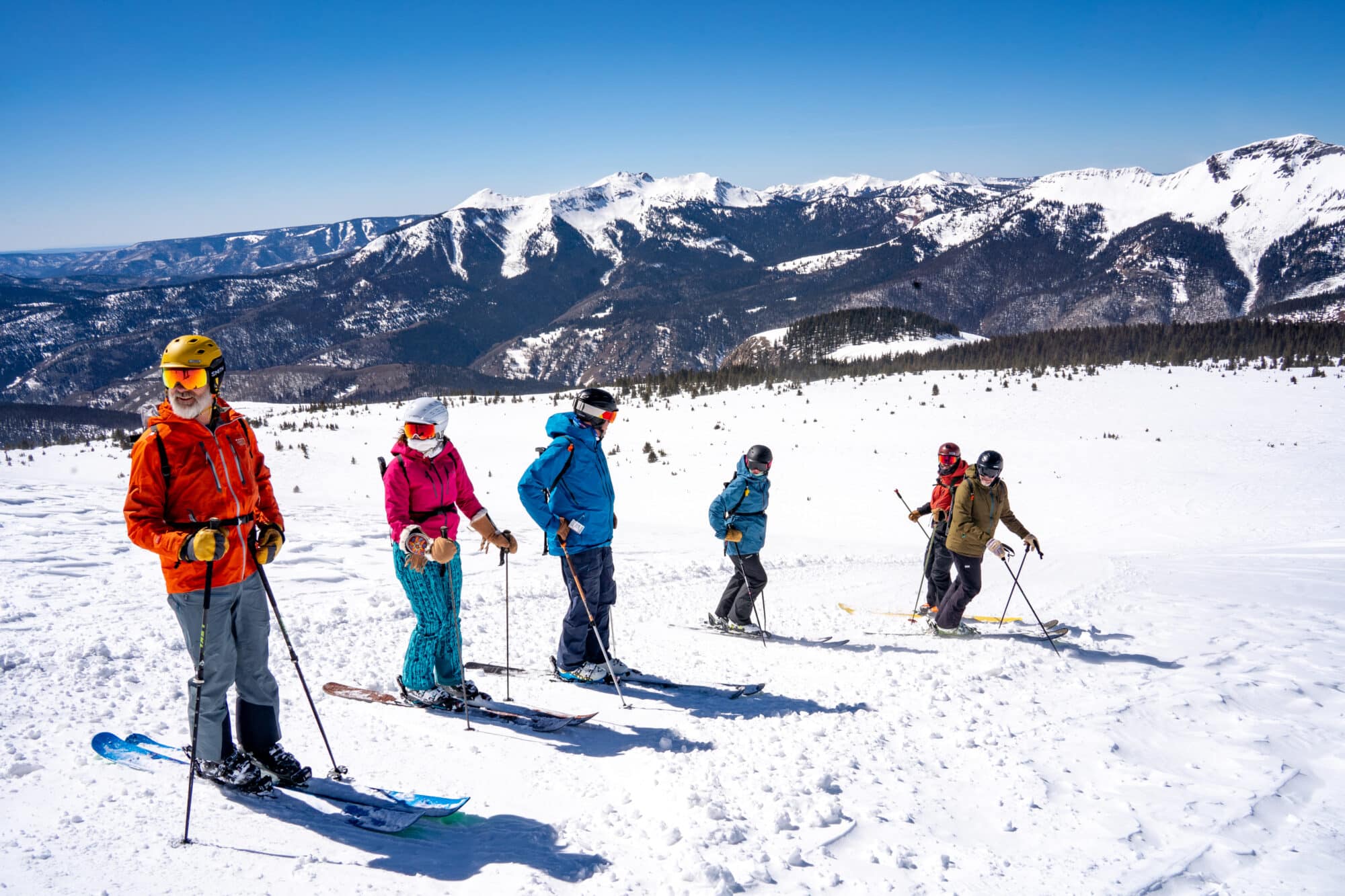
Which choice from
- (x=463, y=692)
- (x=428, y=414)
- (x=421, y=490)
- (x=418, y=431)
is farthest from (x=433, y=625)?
(x=428, y=414)

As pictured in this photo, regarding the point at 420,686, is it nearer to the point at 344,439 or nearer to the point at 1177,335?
the point at 344,439

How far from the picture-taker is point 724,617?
8273 mm

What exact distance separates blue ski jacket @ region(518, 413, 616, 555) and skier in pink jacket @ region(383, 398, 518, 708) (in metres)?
0.44

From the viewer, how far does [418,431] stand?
4.92m

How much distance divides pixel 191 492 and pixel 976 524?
288 inches

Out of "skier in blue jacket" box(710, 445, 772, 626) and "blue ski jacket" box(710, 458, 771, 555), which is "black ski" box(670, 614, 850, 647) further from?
"blue ski jacket" box(710, 458, 771, 555)

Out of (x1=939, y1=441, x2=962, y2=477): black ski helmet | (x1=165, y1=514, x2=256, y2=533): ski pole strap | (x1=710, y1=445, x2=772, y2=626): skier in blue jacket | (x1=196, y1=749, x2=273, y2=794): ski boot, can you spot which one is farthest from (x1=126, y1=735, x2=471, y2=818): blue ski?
(x1=939, y1=441, x2=962, y2=477): black ski helmet

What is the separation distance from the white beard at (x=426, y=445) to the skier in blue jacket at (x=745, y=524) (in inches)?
138

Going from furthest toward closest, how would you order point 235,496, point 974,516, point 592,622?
point 974,516 < point 592,622 < point 235,496

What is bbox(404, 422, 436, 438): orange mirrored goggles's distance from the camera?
4.91m

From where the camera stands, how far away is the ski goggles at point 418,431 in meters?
4.91

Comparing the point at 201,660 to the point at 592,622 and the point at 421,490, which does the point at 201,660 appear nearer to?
the point at 421,490

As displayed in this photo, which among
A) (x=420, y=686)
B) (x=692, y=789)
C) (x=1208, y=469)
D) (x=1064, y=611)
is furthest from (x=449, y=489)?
(x=1208, y=469)

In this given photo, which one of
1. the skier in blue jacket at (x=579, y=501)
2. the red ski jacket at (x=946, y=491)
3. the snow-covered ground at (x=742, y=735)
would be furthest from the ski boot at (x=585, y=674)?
the red ski jacket at (x=946, y=491)
